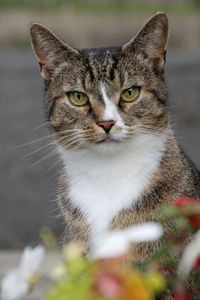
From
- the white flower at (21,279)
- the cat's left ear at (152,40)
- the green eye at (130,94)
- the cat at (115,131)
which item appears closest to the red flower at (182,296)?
the white flower at (21,279)

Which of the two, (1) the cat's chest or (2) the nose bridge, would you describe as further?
(1) the cat's chest

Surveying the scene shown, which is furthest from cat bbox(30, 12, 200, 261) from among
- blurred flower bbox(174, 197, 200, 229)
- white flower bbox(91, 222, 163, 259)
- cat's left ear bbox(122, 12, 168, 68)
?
white flower bbox(91, 222, 163, 259)

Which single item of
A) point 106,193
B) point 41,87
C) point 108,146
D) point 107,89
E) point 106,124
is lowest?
point 41,87

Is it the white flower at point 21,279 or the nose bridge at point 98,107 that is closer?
the white flower at point 21,279

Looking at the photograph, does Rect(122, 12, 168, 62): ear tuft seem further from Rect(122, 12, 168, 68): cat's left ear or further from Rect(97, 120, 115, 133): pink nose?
Rect(97, 120, 115, 133): pink nose

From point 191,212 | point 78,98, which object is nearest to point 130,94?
point 78,98

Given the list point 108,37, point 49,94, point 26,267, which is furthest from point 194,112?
point 26,267

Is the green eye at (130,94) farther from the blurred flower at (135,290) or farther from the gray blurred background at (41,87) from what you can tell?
Answer: the blurred flower at (135,290)

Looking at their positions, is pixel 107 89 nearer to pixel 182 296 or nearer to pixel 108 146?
pixel 108 146
